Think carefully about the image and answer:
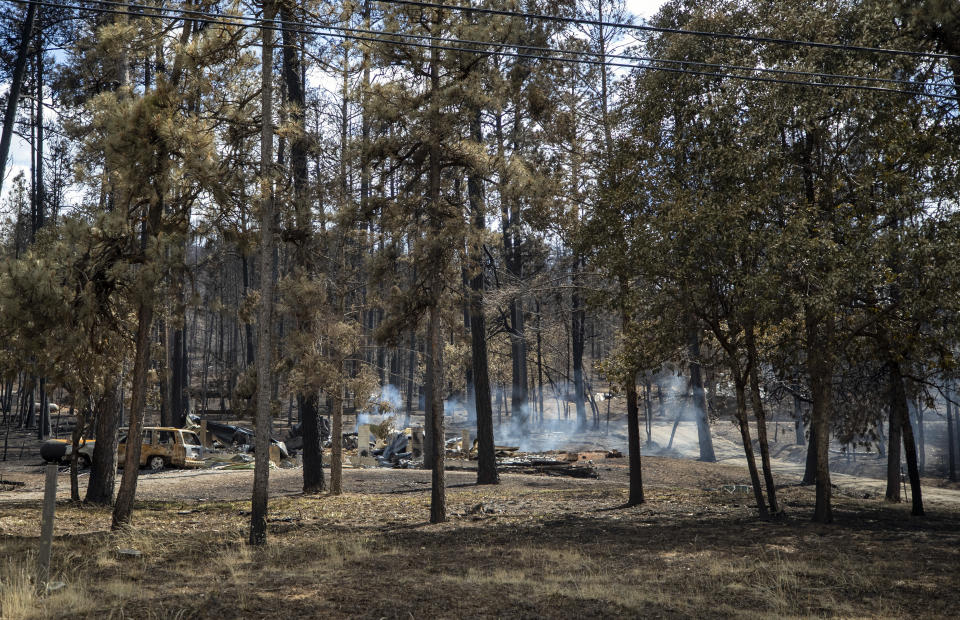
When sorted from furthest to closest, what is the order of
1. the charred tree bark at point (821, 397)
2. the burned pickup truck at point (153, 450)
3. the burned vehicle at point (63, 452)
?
the burned pickup truck at point (153, 450) < the burned vehicle at point (63, 452) < the charred tree bark at point (821, 397)

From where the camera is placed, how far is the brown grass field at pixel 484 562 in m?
7.54

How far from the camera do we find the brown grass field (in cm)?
754

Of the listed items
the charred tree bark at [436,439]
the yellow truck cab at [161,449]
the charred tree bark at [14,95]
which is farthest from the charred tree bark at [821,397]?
the yellow truck cab at [161,449]

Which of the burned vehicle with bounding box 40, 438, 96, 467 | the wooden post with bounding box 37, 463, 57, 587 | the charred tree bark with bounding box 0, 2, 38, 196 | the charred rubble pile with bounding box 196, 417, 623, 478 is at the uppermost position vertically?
the charred tree bark with bounding box 0, 2, 38, 196

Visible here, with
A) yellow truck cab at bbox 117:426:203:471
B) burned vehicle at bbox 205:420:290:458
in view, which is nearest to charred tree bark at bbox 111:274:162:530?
yellow truck cab at bbox 117:426:203:471

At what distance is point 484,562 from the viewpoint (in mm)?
10336

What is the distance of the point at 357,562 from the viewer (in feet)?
33.4

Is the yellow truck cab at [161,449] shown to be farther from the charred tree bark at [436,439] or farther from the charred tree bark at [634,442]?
the charred tree bark at [634,442]

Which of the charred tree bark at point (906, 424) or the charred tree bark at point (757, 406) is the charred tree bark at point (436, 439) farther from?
the charred tree bark at point (906, 424)

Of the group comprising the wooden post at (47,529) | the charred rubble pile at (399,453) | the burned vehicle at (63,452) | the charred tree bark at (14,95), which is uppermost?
the charred tree bark at (14,95)

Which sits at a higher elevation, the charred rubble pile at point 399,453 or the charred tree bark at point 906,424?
the charred tree bark at point 906,424

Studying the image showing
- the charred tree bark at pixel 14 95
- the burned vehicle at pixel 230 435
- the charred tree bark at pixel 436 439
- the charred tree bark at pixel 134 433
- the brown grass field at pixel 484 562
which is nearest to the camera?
the brown grass field at pixel 484 562

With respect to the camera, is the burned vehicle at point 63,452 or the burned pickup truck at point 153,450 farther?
the burned pickup truck at point 153,450

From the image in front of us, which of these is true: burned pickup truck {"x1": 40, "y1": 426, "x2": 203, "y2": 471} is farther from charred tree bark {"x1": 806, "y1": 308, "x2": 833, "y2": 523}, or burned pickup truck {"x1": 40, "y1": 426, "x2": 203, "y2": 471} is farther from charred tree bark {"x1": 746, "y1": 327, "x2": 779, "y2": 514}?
charred tree bark {"x1": 806, "y1": 308, "x2": 833, "y2": 523}
